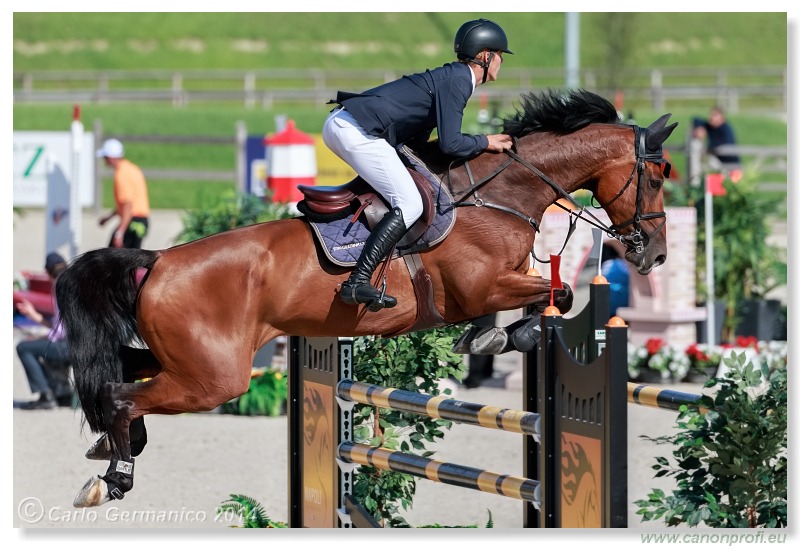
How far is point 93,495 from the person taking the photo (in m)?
4.53

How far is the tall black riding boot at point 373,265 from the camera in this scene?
14.8 feet

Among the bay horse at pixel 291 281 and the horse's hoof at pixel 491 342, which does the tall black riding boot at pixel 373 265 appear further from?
the horse's hoof at pixel 491 342

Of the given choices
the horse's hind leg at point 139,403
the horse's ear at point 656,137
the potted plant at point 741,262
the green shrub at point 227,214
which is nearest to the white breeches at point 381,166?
the horse's hind leg at point 139,403

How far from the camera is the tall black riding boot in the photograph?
14.8 ft

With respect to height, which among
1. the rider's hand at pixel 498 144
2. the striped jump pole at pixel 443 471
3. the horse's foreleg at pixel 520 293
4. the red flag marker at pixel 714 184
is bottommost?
the striped jump pole at pixel 443 471

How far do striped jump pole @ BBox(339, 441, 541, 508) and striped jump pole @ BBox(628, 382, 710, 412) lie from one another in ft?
1.78

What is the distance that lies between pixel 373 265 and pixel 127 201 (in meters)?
6.49

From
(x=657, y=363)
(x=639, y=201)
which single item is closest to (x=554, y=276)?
(x=639, y=201)

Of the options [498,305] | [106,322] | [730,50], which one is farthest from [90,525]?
[730,50]

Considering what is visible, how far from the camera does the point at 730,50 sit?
28.3m

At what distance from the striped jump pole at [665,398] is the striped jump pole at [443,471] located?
54 cm

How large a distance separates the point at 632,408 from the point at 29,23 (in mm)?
22168

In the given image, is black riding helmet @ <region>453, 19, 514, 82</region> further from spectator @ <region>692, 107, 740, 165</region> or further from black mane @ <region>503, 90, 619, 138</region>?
spectator @ <region>692, 107, 740, 165</region>
